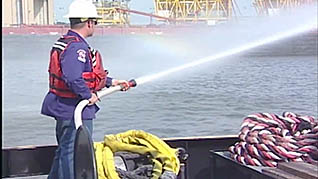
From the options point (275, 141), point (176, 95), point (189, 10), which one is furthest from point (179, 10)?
point (275, 141)

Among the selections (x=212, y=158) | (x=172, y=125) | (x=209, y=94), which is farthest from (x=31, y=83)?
(x=212, y=158)

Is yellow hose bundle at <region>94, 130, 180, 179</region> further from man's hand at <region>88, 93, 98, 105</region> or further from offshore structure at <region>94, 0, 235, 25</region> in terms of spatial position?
offshore structure at <region>94, 0, 235, 25</region>

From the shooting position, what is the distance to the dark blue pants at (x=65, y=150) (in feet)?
9.71

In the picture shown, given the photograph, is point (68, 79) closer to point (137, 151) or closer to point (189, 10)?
point (137, 151)

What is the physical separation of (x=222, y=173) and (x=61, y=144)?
2.73 ft

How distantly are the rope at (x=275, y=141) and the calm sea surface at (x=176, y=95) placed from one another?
116cm

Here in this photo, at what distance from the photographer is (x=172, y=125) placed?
32.8 feet

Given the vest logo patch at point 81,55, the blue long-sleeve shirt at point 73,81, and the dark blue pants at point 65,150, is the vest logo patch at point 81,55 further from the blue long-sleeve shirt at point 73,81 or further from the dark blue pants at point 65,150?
the dark blue pants at point 65,150

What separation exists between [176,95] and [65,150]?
37.0 ft

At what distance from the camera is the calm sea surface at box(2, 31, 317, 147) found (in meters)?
9.48

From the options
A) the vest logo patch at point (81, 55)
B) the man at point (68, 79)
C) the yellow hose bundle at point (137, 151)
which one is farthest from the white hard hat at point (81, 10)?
the yellow hose bundle at point (137, 151)

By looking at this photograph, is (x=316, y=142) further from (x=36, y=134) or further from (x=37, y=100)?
(x=37, y=100)

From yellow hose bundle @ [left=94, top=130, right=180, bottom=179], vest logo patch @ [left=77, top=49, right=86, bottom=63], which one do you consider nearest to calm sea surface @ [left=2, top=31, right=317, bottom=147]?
yellow hose bundle @ [left=94, top=130, right=180, bottom=179]

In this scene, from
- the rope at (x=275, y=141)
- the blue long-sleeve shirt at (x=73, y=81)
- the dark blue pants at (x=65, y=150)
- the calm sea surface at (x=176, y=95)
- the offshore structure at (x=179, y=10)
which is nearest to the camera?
the blue long-sleeve shirt at (x=73, y=81)
